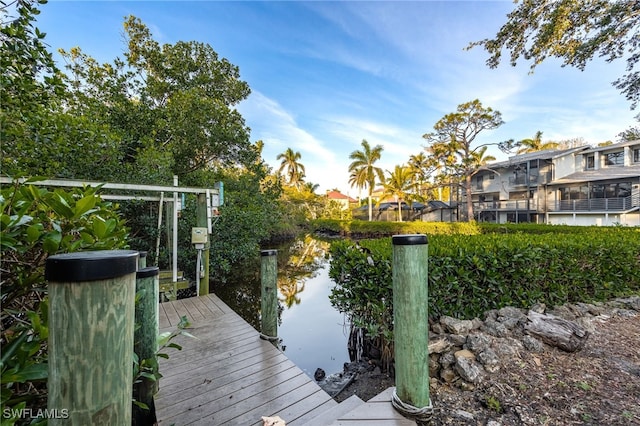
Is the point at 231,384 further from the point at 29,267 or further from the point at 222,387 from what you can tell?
the point at 29,267

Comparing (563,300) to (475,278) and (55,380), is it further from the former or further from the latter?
(55,380)

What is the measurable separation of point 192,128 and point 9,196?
9088 millimetres

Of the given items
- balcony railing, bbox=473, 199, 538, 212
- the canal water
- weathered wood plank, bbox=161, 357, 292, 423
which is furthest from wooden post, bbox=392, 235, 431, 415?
balcony railing, bbox=473, 199, 538, 212

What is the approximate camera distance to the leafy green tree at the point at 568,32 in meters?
5.72

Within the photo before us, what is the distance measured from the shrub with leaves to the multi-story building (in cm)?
2327

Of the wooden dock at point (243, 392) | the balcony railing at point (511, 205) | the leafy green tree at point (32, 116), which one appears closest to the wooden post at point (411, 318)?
the wooden dock at point (243, 392)

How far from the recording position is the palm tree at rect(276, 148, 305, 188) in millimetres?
33500

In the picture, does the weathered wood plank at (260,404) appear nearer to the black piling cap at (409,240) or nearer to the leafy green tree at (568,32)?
the black piling cap at (409,240)

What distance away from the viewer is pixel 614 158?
1766cm

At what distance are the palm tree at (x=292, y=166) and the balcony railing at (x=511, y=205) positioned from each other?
20.5 metres

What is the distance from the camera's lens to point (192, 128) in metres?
9.05

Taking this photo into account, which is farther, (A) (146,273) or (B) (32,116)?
(B) (32,116)

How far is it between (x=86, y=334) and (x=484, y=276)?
3.65 meters

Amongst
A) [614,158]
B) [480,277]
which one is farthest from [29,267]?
[614,158]
